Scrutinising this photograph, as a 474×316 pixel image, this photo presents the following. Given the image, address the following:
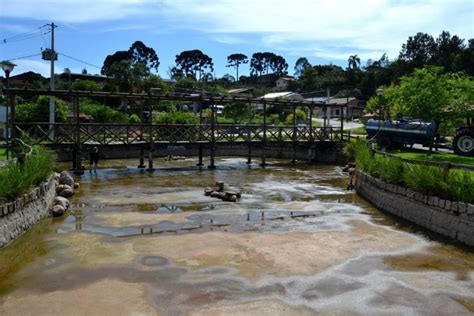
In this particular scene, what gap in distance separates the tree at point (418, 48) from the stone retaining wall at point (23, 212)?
66325 millimetres

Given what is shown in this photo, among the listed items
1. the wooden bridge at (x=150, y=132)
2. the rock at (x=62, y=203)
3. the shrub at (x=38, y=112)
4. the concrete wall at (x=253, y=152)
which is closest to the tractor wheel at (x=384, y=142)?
the concrete wall at (x=253, y=152)

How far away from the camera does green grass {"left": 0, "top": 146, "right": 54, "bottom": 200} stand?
1043cm

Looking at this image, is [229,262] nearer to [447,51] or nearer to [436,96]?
[436,96]

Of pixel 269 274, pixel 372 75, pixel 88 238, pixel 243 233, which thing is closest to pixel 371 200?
pixel 243 233

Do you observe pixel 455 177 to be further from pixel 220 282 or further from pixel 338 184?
pixel 338 184

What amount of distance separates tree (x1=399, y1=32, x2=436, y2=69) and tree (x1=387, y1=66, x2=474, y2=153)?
171 ft

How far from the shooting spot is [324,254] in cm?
995

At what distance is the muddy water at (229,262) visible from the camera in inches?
288

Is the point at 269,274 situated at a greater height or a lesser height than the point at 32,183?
lesser

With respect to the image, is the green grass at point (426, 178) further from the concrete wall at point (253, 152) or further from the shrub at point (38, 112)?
the shrub at point (38, 112)

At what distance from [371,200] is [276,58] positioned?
12294 centimetres

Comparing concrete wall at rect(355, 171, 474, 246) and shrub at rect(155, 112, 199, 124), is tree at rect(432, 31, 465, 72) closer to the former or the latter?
shrub at rect(155, 112, 199, 124)

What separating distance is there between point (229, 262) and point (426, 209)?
6.11m

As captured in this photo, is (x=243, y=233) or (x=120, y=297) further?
(x=243, y=233)
